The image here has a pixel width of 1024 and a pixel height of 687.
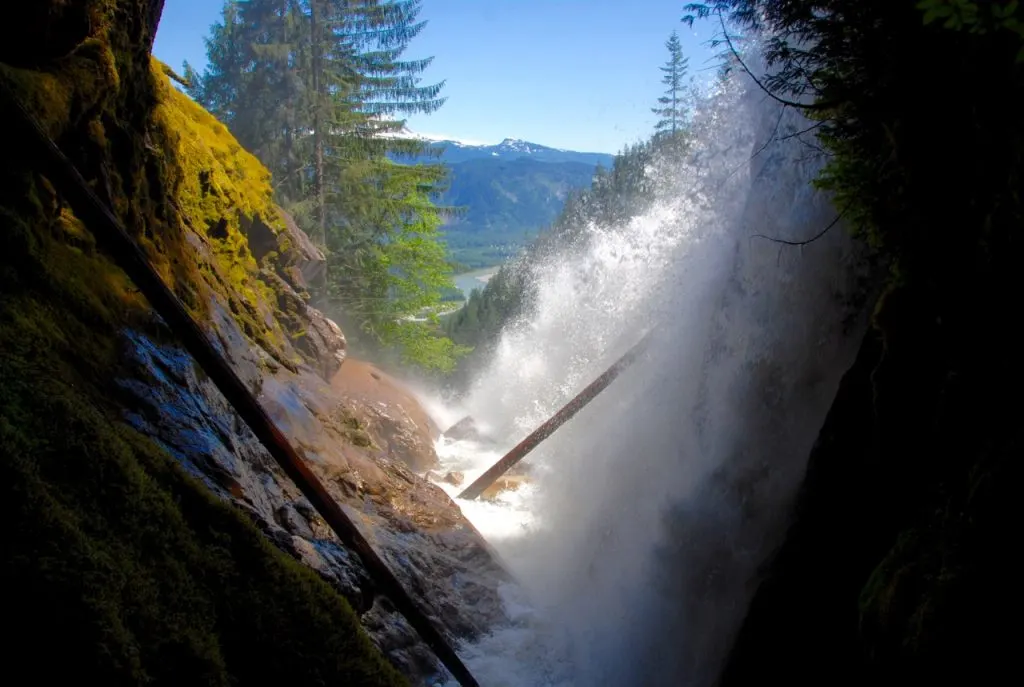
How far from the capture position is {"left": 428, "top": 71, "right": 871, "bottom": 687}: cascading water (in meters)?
7.17

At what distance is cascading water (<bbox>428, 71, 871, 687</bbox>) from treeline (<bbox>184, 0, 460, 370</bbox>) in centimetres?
1319

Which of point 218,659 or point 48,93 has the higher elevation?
point 48,93

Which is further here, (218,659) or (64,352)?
(64,352)

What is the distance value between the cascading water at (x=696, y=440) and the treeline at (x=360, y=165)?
13186 mm

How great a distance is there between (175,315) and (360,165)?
916 inches

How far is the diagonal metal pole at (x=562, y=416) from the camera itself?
1266 cm

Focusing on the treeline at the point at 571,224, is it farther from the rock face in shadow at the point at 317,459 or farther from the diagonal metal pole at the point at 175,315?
the diagonal metal pole at the point at 175,315

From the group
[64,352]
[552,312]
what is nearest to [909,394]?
[64,352]

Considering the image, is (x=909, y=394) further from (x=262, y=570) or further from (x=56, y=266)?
(x=56, y=266)

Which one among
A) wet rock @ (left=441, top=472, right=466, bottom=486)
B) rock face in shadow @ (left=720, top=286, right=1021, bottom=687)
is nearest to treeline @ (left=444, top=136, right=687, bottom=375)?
wet rock @ (left=441, top=472, right=466, bottom=486)

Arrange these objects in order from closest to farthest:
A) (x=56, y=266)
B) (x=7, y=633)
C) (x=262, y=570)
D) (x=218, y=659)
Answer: (x=7, y=633) → (x=218, y=659) → (x=262, y=570) → (x=56, y=266)

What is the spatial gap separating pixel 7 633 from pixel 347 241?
83.1 feet

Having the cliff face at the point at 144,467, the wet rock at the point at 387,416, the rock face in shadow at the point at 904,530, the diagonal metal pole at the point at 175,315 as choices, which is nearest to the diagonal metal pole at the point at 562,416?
the wet rock at the point at 387,416

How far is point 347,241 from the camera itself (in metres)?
26.2
